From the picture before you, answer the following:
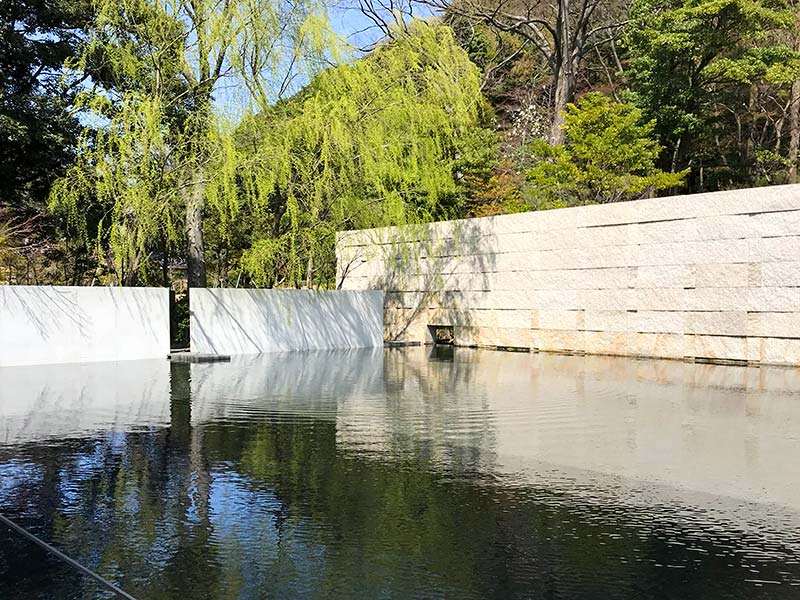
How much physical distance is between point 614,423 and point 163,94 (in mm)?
8576

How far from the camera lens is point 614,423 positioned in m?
5.77

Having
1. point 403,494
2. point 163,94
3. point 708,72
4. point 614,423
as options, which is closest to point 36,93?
point 163,94

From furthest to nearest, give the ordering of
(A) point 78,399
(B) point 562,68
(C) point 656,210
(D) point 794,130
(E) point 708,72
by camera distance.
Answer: (B) point 562,68 < (D) point 794,130 < (E) point 708,72 < (C) point 656,210 < (A) point 78,399

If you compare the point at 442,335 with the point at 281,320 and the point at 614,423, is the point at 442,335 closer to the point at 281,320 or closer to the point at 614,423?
the point at 281,320

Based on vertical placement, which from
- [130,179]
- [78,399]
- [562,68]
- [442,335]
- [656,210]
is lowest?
[78,399]

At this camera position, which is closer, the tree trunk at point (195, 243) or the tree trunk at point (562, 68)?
the tree trunk at point (195, 243)

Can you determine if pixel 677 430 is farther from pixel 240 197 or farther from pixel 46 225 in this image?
pixel 46 225

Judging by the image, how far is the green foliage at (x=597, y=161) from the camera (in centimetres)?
1537

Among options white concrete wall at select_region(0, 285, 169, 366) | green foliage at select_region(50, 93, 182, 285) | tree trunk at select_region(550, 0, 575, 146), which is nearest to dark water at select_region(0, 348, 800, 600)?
white concrete wall at select_region(0, 285, 169, 366)

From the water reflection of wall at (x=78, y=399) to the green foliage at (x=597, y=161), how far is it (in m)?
9.24

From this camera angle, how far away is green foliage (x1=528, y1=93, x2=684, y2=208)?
15.4 meters

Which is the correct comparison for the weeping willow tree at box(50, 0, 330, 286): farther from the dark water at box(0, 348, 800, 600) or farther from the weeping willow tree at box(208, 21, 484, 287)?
the dark water at box(0, 348, 800, 600)

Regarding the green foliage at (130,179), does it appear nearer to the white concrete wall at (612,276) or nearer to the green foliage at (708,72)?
the white concrete wall at (612,276)

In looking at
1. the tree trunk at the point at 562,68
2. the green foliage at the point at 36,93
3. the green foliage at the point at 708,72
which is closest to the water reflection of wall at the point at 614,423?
the green foliage at the point at 36,93
